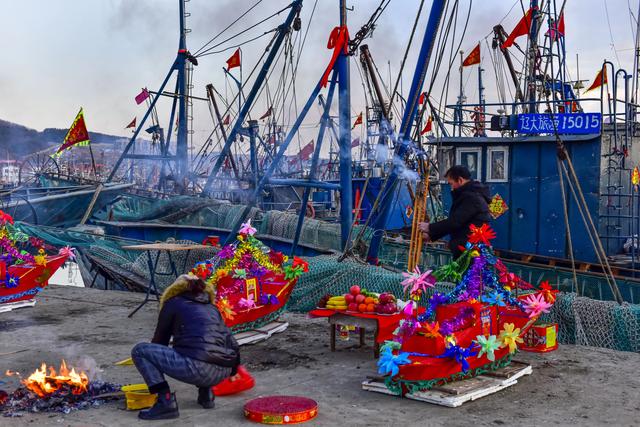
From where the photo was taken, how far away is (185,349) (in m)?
6.25

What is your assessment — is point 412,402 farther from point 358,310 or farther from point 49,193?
point 49,193

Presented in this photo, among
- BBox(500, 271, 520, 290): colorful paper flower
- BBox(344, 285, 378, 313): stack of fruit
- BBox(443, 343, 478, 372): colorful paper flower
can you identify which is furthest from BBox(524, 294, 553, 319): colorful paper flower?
BBox(344, 285, 378, 313): stack of fruit

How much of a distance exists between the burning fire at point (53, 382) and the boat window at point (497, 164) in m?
9.53

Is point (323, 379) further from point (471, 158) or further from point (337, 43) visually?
point (471, 158)

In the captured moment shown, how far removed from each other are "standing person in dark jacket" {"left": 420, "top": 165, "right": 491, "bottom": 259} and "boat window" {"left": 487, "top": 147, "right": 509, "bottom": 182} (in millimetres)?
5942

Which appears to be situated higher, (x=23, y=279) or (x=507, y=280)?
(x=507, y=280)

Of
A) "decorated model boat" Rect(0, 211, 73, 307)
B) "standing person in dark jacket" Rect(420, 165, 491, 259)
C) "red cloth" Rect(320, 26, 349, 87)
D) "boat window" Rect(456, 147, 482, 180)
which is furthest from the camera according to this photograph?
"boat window" Rect(456, 147, 482, 180)

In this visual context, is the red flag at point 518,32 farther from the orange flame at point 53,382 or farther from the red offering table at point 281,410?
the orange flame at point 53,382

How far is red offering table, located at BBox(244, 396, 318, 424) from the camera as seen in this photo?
20.4 feet

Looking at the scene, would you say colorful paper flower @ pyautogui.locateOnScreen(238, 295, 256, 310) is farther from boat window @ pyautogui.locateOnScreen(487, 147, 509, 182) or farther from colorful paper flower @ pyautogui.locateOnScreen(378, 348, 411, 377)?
boat window @ pyautogui.locateOnScreen(487, 147, 509, 182)

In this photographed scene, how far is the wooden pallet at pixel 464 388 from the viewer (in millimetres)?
6699

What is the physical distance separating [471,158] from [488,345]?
7.69 m

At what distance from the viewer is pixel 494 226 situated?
14266 millimetres

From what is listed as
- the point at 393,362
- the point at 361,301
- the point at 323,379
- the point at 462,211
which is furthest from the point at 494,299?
the point at 323,379
